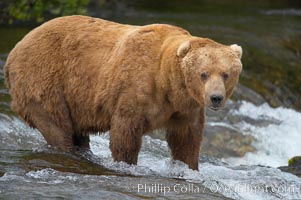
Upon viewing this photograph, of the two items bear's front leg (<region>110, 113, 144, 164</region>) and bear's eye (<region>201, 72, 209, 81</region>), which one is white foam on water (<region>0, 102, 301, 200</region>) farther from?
bear's eye (<region>201, 72, 209, 81</region>)

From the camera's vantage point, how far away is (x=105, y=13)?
18.8m

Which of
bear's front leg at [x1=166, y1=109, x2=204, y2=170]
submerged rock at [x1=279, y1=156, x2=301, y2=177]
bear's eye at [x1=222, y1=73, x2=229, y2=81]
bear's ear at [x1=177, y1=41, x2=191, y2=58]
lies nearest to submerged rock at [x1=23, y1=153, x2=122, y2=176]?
bear's front leg at [x1=166, y1=109, x2=204, y2=170]

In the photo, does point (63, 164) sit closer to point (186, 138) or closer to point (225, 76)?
point (186, 138)

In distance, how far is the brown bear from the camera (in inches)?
290

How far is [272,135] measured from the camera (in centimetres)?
1238

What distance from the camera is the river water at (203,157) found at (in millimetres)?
7133

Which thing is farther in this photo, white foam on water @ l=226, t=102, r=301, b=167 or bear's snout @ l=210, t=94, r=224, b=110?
white foam on water @ l=226, t=102, r=301, b=167

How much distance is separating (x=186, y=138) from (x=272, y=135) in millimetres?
4691

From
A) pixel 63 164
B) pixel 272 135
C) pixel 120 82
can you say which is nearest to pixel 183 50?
pixel 120 82

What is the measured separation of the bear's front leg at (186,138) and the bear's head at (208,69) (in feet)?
1.80

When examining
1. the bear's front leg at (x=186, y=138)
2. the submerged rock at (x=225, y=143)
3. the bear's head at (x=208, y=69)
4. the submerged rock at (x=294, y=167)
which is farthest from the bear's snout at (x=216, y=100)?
the submerged rock at (x=225, y=143)

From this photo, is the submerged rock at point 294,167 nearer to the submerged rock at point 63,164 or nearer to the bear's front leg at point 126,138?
the bear's front leg at point 126,138

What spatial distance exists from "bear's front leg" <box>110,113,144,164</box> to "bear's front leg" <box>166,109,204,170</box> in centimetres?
39

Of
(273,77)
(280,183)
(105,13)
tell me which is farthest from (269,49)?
(280,183)
